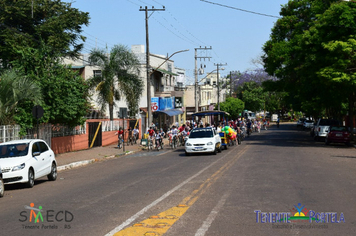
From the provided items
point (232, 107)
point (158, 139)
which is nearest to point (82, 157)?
point (158, 139)

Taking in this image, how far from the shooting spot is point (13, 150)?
16.3m

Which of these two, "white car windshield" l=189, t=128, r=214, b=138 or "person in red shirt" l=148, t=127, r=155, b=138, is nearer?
"white car windshield" l=189, t=128, r=214, b=138

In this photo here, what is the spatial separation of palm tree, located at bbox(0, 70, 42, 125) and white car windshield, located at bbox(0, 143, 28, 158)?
6.71 m

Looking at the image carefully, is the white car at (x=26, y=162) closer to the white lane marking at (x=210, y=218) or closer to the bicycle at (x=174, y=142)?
the white lane marking at (x=210, y=218)

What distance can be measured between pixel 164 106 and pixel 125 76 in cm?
1642

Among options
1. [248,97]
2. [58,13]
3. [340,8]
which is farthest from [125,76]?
[248,97]

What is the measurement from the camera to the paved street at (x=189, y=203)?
8219mm

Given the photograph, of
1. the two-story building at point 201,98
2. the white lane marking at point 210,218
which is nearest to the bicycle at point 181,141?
the white lane marking at point 210,218

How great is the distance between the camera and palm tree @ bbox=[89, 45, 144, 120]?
40656 millimetres

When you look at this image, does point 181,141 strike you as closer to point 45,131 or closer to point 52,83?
point 45,131

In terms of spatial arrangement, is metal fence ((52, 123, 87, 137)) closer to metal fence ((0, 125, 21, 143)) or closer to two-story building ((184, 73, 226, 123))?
metal fence ((0, 125, 21, 143))

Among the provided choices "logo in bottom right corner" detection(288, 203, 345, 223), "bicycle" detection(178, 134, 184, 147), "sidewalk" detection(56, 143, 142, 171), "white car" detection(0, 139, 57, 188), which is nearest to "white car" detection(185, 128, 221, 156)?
"sidewalk" detection(56, 143, 142, 171)

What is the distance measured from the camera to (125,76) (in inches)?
1603

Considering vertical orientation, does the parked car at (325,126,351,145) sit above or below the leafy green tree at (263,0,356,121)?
below
